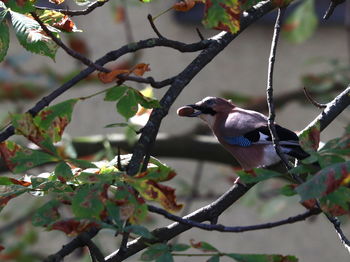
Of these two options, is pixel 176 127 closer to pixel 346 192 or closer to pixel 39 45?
pixel 39 45

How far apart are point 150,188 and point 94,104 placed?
4430 millimetres

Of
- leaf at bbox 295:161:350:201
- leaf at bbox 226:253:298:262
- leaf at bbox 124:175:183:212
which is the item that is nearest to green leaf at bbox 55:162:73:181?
leaf at bbox 124:175:183:212

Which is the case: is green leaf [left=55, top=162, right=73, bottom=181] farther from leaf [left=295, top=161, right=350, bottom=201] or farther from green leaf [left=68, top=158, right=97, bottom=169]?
leaf [left=295, top=161, right=350, bottom=201]

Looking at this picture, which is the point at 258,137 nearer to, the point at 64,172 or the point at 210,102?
the point at 210,102

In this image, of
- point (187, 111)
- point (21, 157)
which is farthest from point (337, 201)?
point (187, 111)

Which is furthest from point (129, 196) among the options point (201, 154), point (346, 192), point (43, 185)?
point (201, 154)

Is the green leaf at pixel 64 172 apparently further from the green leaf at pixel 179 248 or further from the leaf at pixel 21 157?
the green leaf at pixel 179 248

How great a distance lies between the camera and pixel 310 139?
143 centimetres

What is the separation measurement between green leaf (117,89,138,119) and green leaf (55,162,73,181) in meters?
0.28

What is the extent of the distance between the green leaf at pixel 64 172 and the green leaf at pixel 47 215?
5 cm

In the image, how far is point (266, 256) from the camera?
1.40 meters

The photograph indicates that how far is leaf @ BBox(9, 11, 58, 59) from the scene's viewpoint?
163 cm

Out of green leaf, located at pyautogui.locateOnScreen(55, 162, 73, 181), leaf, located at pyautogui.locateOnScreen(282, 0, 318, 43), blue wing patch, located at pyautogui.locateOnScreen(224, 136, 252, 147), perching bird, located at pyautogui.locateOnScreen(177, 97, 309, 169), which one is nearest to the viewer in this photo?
green leaf, located at pyautogui.locateOnScreen(55, 162, 73, 181)

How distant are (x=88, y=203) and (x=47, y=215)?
100 millimetres
